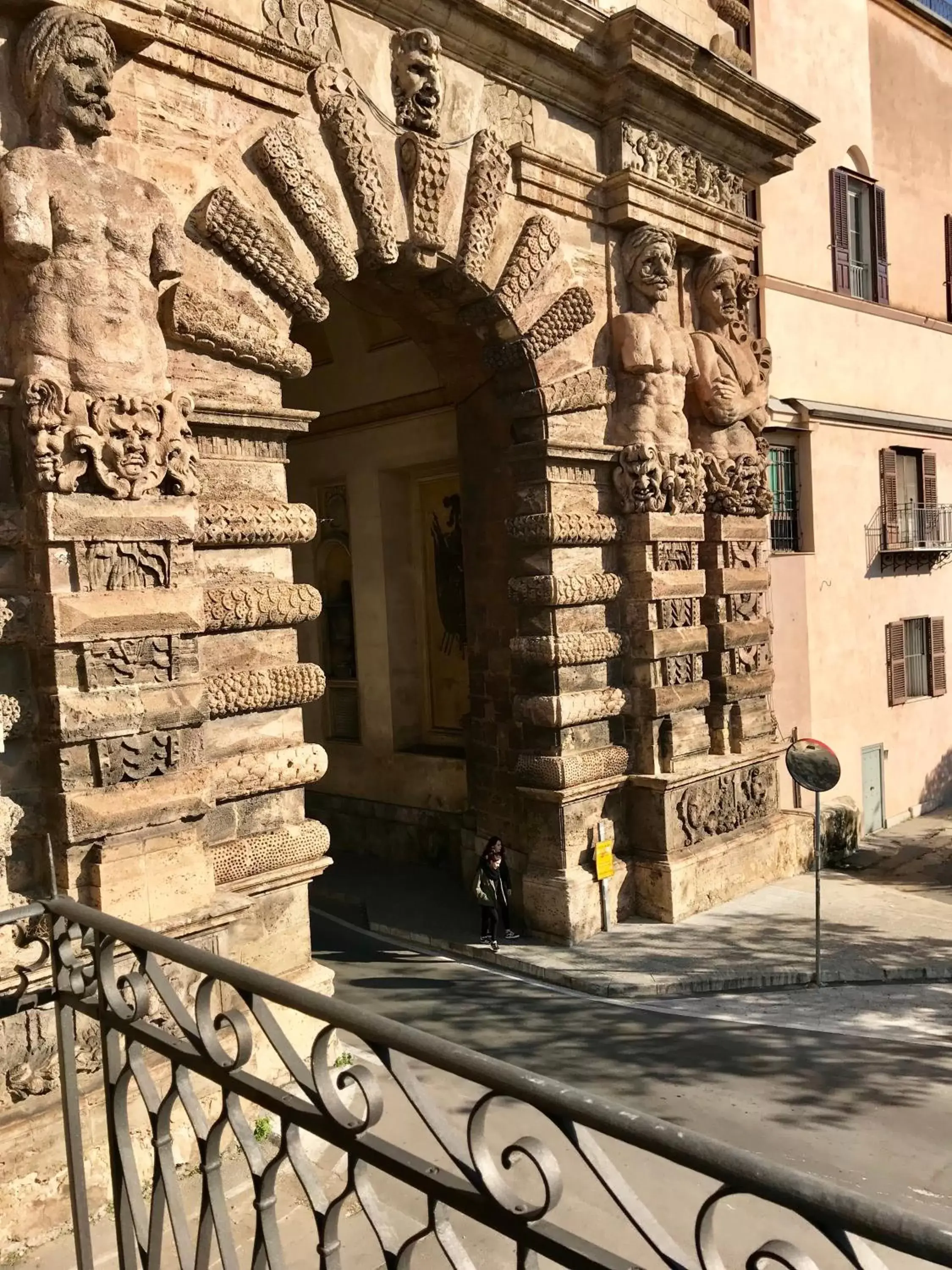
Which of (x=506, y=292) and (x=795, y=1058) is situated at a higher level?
(x=506, y=292)

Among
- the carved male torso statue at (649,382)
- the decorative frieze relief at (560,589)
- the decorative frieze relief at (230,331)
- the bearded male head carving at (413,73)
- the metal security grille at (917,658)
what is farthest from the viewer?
the metal security grille at (917,658)

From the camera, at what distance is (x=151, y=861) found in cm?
543

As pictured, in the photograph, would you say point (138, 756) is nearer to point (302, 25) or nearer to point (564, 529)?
point (564, 529)

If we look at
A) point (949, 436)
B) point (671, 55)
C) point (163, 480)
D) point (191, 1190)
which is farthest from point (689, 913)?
point (949, 436)

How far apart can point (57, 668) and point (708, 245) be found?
24.7 feet

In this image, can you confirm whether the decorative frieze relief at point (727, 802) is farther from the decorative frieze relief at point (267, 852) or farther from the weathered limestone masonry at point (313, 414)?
the decorative frieze relief at point (267, 852)

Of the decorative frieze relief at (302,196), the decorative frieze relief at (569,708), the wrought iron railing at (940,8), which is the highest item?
Answer: the wrought iron railing at (940,8)

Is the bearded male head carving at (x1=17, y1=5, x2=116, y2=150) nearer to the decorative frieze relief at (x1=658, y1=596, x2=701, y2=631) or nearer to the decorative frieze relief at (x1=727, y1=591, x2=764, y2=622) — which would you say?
the decorative frieze relief at (x1=658, y1=596, x2=701, y2=631)

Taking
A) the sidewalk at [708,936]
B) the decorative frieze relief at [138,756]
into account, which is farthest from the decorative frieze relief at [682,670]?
the decorative frieze relief at [138,756]

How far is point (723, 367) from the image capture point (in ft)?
32.7

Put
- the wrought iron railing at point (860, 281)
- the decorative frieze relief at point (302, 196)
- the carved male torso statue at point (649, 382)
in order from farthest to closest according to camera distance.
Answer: the wrought iron railing at point (860, 281) → the carved male torso statue at point (649, 382) → the decorative frieze relief at point (302, 196)

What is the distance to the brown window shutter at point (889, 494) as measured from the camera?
14867mm

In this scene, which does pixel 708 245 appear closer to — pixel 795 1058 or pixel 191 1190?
pixel 795 1058

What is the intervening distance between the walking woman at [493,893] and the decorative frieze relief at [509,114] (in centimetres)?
575
